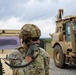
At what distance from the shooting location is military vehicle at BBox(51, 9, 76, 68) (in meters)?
10.4

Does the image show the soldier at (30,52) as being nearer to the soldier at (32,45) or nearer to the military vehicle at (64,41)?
the soldier at (32,45)

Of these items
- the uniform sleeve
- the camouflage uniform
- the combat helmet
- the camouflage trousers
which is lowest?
the camouflage trousers

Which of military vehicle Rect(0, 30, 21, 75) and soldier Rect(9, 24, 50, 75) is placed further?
military vehicle Rect(0, 30, 21, 75)

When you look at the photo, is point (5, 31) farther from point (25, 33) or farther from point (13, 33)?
point (25, 33)

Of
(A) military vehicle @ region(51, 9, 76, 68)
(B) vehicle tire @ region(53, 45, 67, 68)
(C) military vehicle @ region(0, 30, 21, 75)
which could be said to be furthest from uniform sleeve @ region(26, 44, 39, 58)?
(B) vehicle tire @ region(53, 45, 67, 68)

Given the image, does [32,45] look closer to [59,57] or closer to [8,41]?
[8,41]

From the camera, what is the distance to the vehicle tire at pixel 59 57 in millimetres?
11469

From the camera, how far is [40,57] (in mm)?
2580

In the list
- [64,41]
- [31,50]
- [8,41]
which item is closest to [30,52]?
[31,50]

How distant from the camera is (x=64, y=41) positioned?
1130 cm

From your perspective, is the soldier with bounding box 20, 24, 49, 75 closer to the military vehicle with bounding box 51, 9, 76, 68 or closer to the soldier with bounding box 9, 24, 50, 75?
the soldier with bounding box 9, 24, 50, 75

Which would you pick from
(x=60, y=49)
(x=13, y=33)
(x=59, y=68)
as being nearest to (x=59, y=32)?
(x=60, y=49)

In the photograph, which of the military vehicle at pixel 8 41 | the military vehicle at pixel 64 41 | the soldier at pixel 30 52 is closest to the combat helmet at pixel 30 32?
the soldier at pixel 30 52

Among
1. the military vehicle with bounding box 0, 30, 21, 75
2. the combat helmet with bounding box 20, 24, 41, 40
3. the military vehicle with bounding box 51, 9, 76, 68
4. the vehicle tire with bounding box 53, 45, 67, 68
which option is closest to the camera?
the combat helmet with bounding box 20, 24, 41, 40
